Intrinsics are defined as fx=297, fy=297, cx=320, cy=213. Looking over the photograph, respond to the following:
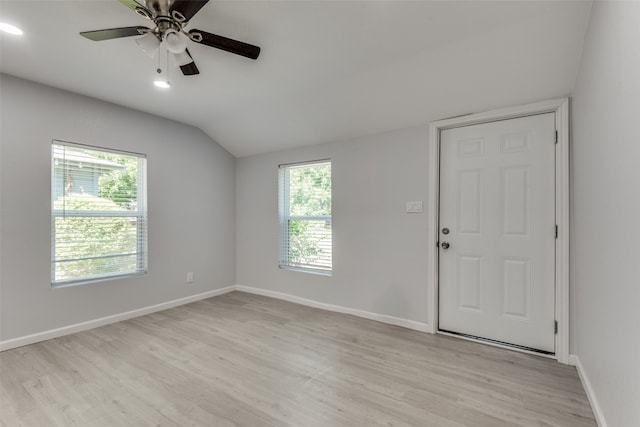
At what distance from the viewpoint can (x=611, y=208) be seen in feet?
4.89

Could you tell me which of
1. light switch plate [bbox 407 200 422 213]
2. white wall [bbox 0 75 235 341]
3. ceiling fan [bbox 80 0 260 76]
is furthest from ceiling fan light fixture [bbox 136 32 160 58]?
light switch plate [bbox 407 200 422 213]

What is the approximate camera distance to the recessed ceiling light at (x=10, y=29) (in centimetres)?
201

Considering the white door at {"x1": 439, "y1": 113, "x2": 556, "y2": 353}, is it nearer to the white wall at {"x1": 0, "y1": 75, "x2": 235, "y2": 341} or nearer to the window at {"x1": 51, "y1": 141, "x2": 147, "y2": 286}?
the white wall at {"x1": 0, "y1": 75, "x2": 235, "y2": 341}

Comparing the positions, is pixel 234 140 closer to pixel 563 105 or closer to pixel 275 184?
pixel 275 184

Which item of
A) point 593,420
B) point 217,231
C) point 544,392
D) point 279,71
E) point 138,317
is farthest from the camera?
point 217,231

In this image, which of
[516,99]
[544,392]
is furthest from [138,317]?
[516,99]

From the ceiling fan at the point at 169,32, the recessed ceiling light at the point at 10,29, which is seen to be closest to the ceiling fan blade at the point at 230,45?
the ceiling fan at the point at 169,32

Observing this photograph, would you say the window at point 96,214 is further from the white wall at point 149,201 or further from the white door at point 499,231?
the white door at point 499,231

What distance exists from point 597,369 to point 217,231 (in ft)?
14.0

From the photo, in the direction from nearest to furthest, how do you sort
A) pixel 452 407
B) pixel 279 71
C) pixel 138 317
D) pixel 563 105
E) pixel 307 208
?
1. pixel 452 407
2. pixel 563 105
3. pixel 279 71
4. pixel 138 317
5. pixel 307 208

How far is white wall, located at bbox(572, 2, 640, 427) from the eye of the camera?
121 cm

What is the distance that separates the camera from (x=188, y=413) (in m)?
1.81

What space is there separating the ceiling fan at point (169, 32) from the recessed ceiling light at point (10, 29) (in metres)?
0.81

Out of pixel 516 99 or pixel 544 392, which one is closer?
pixel 544 392
